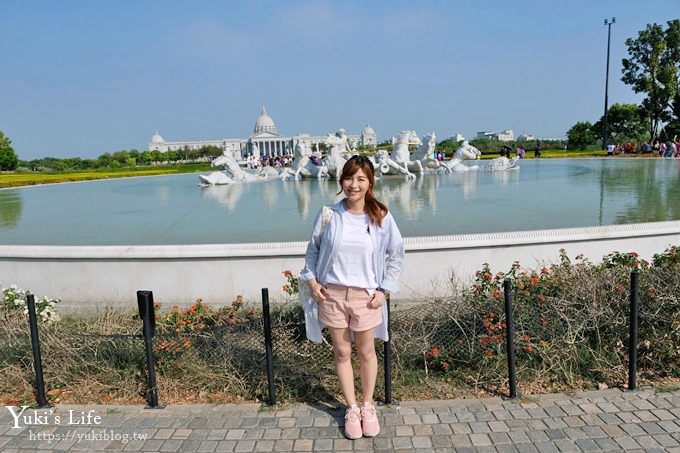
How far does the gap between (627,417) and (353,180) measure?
8.87ft

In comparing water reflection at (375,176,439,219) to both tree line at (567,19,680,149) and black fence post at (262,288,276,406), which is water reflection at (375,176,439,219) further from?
tree line at (567,19,680,149)

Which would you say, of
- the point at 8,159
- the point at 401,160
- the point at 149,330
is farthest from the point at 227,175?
the point at 8,159

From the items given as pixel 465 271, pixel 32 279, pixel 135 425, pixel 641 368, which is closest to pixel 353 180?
pixel 135 425

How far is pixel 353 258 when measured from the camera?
328 cm

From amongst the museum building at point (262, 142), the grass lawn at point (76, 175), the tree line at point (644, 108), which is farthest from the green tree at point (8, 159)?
the museum building at point (262, 142)

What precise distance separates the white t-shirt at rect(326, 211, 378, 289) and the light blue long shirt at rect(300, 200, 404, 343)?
35mm

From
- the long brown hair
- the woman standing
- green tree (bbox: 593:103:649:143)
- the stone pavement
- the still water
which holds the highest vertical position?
green tree (bbox: 593:103:649:143)

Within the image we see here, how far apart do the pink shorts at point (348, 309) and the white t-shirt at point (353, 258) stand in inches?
2.5

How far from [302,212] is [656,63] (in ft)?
153

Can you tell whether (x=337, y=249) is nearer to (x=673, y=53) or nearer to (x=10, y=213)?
(x=10, y=213)

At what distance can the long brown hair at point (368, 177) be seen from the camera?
3.28 metres

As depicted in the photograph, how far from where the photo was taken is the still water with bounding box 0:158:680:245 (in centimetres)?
837

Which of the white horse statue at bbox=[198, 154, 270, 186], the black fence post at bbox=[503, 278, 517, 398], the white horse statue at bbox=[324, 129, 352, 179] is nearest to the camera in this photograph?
the black fence post at bbox=[503, 278, 517, 398]

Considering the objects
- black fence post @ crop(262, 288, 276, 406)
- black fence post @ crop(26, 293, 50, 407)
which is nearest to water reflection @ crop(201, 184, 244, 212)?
black fence post @ crop(26, 293, 50, 407)
